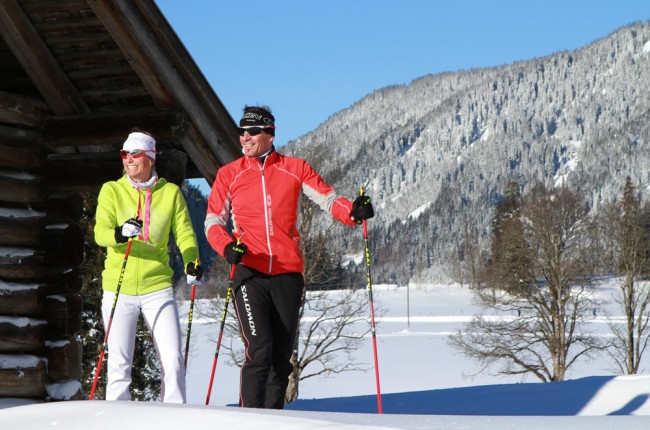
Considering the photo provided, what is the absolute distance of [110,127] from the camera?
7836 mm

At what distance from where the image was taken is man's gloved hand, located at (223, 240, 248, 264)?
17.1ft

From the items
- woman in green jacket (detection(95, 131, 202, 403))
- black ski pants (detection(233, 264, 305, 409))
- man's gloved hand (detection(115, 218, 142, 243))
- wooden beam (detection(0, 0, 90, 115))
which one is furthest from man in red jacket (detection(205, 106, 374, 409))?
wooden beam (detection(0, 0, 90, 115))

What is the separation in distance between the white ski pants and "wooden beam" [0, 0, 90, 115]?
331 cm

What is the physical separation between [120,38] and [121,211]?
2.18 meters

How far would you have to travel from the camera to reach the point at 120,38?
7227 mm

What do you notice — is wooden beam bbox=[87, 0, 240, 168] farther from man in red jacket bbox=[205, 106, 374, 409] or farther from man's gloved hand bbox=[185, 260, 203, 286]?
man's gloved hand bbox=[185, 260, 203, 286]

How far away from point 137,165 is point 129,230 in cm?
58

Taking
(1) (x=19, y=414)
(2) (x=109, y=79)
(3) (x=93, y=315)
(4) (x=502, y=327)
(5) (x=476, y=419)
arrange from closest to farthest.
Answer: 1. (5) (x=476, y=419)
2. (1) (x=19, y=414)
3. (2) (x=109, y=79)
4. (3) (x=93, y=315)
5. (4) (x=502, y=327)

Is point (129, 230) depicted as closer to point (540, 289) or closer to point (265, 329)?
point (265, 329)

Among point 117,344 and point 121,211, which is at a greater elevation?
point 121,211

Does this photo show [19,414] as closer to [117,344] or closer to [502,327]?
[117,344]

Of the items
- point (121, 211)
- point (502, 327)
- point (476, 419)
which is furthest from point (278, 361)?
point (502, 327)

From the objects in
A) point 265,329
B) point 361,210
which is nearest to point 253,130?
point 361,210

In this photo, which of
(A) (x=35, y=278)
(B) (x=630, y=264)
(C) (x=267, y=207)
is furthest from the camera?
(B) (x=630, y=264)
